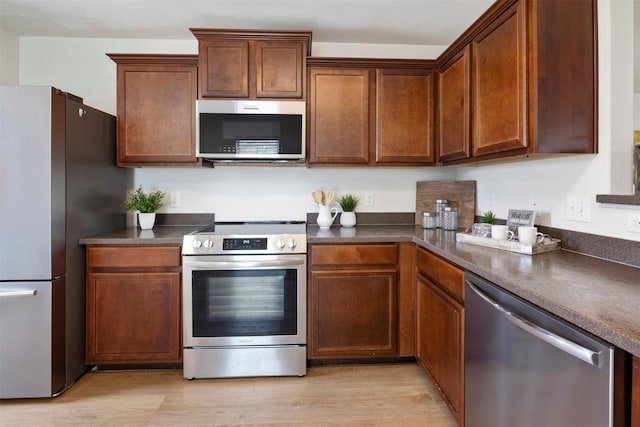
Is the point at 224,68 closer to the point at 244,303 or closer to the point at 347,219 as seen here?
the point at 347,219

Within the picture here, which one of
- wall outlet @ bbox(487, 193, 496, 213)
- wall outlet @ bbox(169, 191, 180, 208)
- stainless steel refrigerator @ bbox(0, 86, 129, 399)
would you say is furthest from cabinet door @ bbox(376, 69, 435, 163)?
stainless steel refrigerator @ bbox(0, 86, 129, 399)

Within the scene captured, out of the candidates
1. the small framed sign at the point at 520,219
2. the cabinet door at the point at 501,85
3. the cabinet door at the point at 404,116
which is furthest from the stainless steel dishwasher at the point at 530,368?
the cabinet door at the point at 404,116

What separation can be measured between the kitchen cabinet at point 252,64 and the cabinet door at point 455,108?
3.11ft

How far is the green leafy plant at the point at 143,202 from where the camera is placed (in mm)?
2617

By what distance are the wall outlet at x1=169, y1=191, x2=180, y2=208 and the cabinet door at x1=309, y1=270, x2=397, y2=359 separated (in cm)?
129

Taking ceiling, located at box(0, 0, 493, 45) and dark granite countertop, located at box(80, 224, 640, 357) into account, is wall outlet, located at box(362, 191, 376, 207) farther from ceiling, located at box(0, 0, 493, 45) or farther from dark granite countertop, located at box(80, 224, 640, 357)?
ceiling, located at box(0, 0, 493, 45)

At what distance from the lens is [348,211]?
283 cm

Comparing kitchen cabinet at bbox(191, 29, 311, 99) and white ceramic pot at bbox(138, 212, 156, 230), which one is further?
white ceramic pot at bbox(138, 212, 156, 230)

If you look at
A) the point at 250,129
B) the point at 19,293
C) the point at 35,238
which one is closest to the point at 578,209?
the point at 250,129

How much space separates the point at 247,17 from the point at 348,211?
1.54 metres

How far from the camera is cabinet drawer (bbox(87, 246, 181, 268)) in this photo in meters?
2.21

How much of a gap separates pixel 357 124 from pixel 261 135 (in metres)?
0.67

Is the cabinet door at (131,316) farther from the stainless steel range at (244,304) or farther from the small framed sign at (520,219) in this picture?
the small framed sign at (520,219)

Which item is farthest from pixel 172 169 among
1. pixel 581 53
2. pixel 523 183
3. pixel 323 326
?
pixel 581 53
